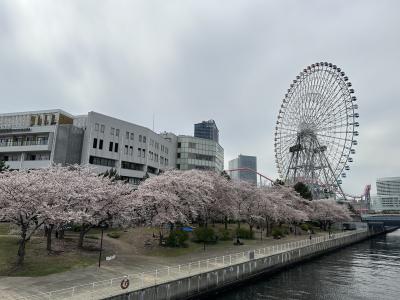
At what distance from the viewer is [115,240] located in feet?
147

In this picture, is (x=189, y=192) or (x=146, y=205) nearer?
(x=146, y=205)

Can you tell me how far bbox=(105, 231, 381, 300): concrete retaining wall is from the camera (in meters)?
22.5

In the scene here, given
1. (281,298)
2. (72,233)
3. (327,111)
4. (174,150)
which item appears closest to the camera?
(281,298)

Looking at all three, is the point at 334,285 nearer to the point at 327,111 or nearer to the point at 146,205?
the point at 146,205

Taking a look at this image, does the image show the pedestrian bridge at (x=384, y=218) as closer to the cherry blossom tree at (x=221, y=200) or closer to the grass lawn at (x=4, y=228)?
the cherry blossom tree at (x=221, y=200)

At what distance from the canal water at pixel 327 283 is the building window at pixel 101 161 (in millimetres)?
48229

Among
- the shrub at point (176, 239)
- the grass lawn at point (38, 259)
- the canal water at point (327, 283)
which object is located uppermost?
the shrub at point (176, 239)

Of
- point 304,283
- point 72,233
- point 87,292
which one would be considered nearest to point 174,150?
point 72,233

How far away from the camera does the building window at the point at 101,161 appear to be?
7138 centimetres

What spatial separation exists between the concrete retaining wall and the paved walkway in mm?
972

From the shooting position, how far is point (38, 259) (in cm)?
2969

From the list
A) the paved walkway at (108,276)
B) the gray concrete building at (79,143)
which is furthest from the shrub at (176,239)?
the gray concrete building at (79,143)

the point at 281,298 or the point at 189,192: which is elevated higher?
the point at 189,192

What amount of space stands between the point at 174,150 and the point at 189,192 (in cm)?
6097
